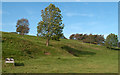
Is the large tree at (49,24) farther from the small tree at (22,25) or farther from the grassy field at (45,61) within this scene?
the small tree at (22,25)

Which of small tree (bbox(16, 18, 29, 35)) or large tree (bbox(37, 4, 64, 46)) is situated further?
small tree (bbox(16, 18, 29, 35))

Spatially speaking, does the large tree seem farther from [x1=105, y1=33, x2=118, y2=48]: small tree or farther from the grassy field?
[x1=105, y1=33, x2=118, y2=48]: small tree

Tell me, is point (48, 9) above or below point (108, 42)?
above

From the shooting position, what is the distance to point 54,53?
46562 mm

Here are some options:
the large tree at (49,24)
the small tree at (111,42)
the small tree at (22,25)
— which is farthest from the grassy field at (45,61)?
the small tree at (22,25)

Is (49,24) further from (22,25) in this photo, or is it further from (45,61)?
(22,25)

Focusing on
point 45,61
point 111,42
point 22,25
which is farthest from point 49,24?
point 22,25

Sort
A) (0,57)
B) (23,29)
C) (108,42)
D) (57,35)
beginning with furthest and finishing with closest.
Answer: (23,29)
(108,42)
(57,35)
(0,57)

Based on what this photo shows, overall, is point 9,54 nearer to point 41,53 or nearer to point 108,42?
point 41,53

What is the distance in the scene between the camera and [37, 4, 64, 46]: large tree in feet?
183

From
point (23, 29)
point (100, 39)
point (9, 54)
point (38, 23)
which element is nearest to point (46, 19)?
point (38, 23)

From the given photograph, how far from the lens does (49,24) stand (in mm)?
55469

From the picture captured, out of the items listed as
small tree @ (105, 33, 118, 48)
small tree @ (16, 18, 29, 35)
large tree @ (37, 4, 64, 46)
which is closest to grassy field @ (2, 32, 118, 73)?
large tree @ (37, 4, 64, 46)

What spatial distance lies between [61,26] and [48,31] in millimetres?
5940
